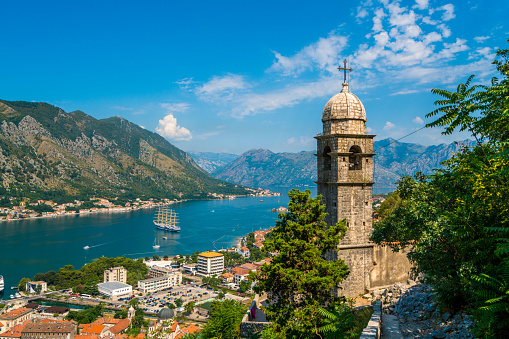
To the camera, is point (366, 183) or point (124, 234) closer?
point (366, 183)

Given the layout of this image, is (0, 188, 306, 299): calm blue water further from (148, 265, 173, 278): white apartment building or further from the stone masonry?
the stone masonry

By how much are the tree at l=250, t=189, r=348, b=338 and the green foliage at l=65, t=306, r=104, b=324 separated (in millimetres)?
41018

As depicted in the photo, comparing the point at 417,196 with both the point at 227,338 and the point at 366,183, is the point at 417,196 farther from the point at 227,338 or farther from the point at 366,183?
the point at 227,338

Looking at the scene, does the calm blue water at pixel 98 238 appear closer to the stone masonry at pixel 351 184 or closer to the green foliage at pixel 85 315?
the green foliage at pixel 85 315

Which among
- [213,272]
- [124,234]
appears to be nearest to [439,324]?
[213,272]

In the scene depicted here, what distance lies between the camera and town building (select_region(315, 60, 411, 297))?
386 inches

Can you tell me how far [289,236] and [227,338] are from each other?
216 inches

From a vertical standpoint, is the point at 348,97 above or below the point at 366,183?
above

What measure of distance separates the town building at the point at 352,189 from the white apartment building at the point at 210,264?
53.3m

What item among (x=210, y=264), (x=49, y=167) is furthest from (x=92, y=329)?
(x=49, y=167)

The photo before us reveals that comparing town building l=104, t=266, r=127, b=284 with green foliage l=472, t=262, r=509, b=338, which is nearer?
green foliage l=472, t=262, r=509, b=338

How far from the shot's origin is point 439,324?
6.52m

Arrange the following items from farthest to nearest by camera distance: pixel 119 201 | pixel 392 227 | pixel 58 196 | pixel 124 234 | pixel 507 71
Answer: pixel 119 201 < pixel 58 196 < pixel 124 234 < pixel 392 227 < pixel 507 71

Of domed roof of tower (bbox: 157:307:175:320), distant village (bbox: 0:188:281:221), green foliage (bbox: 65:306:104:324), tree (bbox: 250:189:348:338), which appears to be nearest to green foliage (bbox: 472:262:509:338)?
tree (bbox: 250:189:348:338)
